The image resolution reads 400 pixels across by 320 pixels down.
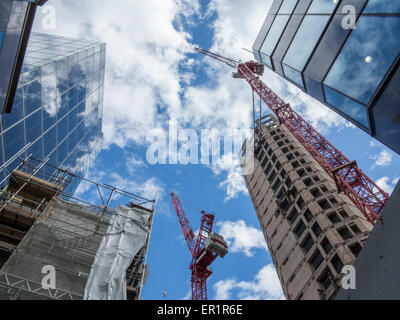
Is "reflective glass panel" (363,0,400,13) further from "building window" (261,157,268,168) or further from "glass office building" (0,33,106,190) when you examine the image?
"building window" (261,157,268,168)

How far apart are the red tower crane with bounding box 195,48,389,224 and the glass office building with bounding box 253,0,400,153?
83.4 feet

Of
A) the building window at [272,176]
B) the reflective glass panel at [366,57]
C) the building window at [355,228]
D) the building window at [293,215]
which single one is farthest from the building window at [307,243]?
the reflective glass panel at [366,57]

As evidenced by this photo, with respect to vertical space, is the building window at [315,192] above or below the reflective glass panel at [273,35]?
above

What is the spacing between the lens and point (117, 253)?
1552 cm

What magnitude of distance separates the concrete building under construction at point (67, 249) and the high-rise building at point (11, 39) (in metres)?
6.14

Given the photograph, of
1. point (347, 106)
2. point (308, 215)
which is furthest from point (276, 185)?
point (347, 106)

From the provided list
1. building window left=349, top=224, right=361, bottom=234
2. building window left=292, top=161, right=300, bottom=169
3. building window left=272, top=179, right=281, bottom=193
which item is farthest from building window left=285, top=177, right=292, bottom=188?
building window left=349, top=224, right=361, bottom=234

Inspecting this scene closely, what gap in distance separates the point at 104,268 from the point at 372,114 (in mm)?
13400

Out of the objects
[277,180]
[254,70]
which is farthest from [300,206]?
[254,70]

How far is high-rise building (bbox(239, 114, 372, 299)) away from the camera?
32062 millimetres

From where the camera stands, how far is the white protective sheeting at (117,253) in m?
13.6

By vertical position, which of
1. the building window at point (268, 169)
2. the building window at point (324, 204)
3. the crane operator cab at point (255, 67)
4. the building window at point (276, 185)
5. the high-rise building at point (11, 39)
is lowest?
the high-rise building at point (11, 39)

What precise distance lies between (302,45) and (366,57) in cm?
454

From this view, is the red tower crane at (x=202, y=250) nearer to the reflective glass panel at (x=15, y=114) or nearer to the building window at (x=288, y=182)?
the building window at (x=288, y=182)
